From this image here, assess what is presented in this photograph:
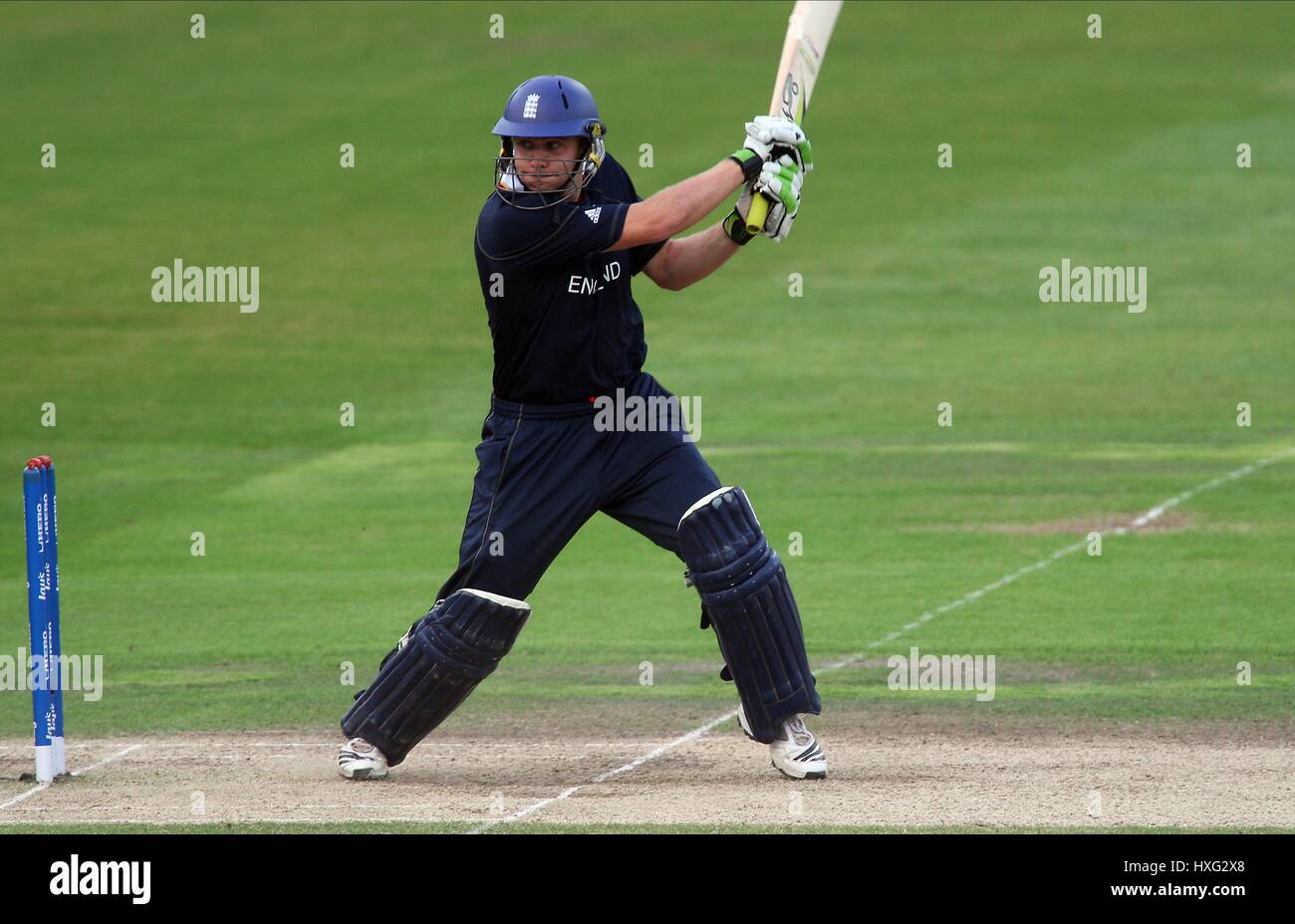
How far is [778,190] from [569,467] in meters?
1.21

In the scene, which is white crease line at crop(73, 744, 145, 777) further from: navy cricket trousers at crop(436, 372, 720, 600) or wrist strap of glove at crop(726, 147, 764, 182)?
wrist strap of glove at crop(726, 147, 764, 182)

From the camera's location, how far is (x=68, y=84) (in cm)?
3312

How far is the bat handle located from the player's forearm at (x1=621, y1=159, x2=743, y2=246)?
0.81 ft

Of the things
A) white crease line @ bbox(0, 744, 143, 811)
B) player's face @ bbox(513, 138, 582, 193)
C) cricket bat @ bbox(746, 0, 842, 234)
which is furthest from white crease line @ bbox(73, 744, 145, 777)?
cricket bat @ bbox(746, 0, 842, 234)

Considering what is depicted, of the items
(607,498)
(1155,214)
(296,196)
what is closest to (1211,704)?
(607,498)

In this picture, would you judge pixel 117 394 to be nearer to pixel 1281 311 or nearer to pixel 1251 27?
pixel 1281 311

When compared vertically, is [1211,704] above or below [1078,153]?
below

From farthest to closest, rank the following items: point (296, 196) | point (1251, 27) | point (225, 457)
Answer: point (1251, 27) → point (296, 196) → point (225, 457)

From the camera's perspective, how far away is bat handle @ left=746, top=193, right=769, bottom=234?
7480 mm

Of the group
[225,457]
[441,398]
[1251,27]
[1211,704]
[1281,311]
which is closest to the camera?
[1211,704]

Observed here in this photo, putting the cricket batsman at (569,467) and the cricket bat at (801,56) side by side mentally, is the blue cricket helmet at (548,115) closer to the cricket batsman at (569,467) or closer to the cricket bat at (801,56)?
the cricket batsman at (569,467)

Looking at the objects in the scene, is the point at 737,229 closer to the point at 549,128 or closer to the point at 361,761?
the point at 549,128

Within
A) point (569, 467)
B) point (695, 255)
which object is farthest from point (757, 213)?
point (569, 467)

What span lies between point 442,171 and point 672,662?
64.0 feet
